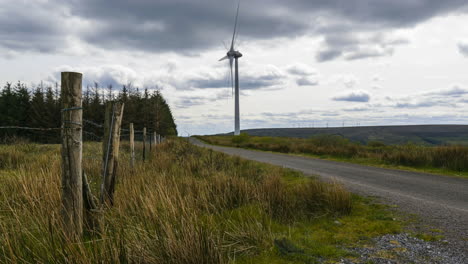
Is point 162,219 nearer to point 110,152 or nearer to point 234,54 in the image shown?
point 110,152

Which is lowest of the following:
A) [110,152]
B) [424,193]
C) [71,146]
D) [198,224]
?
[424,193]

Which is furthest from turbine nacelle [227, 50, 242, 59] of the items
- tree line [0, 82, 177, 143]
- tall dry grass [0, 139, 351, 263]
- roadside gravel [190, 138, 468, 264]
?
tall dry grass [0, 139, 351, 263]

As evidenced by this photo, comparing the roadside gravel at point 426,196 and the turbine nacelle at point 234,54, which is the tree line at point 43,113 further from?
the roadside gravel at point 426,196

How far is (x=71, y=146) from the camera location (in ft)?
13.4

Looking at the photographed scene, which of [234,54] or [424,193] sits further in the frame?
[234,54]

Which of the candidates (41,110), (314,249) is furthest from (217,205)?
(41,110)

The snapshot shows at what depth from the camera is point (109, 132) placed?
5.82 metres

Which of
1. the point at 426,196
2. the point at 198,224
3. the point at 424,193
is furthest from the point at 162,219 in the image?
the point at 424,193

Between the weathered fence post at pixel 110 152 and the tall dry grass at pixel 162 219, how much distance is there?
0.29m

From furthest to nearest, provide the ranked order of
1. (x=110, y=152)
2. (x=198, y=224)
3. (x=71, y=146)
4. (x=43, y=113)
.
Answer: (x=43, y=113)
(x=110, y=152)
(x=198, y=224)
(x=71, y=146)

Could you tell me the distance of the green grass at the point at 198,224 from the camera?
3.51m

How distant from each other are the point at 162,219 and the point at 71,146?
1659 mm

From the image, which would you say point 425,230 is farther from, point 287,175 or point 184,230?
point 287,175

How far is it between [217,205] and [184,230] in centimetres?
245
